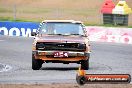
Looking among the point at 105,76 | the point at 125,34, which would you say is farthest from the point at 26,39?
the point at 105,76

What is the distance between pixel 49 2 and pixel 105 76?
72052 millimetres

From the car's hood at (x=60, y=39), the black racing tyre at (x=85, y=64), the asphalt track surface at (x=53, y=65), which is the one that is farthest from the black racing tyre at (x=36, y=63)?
the black racing tyre at (x=85, y=64)

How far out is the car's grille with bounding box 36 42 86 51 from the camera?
19266mm

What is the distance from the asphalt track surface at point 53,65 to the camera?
1735cm

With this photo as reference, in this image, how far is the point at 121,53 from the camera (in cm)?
2769

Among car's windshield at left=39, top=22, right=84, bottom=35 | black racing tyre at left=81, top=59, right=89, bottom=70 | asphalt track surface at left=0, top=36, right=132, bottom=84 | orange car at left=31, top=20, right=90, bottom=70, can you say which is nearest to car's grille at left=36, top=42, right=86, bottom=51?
orange car at left=31, top=20, right=90, bottom=70

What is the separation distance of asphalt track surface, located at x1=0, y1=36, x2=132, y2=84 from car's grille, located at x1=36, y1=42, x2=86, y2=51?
2.32 ft

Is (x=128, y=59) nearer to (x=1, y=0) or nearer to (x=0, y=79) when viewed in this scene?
(x=0, y=79)

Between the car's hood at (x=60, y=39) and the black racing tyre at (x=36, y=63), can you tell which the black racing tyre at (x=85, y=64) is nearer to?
the car's hood at (x=60, y=39)

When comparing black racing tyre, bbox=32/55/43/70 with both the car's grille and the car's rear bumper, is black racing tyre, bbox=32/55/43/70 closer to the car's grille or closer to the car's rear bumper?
the car's rear bumper

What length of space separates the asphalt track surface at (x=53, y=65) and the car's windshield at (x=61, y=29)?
1187 millimetres

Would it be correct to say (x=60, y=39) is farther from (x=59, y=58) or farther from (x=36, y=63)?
(x=36, y=63)

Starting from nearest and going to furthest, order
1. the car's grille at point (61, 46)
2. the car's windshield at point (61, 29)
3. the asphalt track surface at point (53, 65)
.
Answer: the asphalt track surface at point (53, 65) < the car's grille at point (61, 46) < the car's windshield at point (61, 29)

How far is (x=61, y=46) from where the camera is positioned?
19.3 metres
